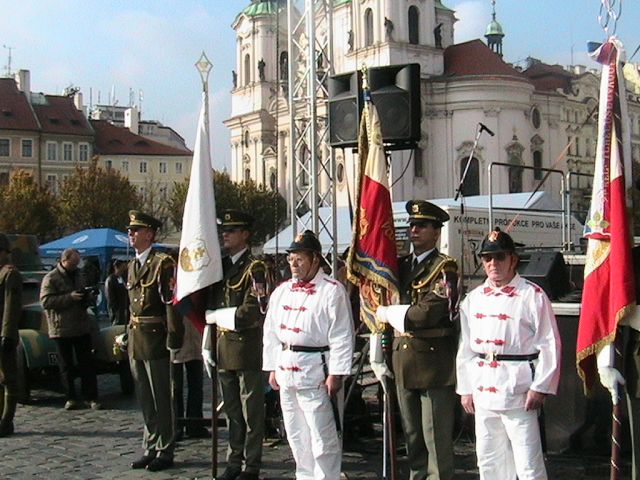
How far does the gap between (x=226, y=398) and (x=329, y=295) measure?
1615mm

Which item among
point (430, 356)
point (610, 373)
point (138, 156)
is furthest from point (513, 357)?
point (138, 156)

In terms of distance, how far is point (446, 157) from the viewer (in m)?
64.8

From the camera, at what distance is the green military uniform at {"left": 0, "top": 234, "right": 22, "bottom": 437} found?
842cm

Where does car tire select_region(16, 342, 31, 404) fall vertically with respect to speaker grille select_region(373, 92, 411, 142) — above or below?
below

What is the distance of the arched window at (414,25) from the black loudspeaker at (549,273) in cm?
5970

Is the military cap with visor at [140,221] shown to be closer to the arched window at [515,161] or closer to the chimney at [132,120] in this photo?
the arched window at [515,161]

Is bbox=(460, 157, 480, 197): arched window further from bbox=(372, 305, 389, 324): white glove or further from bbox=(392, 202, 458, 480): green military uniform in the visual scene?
bbox=(392, 202, 458, 480): green military uniform

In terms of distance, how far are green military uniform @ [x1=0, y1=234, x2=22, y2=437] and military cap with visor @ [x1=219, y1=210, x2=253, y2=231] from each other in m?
2.71

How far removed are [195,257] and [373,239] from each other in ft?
5.24

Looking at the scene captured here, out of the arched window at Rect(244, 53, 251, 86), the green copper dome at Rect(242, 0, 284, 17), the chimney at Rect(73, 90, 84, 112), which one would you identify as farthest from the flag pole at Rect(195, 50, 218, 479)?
the chimney at Rect(73, 90, 84, 112)

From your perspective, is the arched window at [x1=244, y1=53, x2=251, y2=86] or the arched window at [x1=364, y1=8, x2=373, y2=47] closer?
the arched window at [x1=364, y1=8, x2=373, y2=47]

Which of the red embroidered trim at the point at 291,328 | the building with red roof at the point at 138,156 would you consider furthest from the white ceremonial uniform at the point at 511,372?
the building with red roof at the point at 138,156

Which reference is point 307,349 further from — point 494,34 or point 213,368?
point 494,34

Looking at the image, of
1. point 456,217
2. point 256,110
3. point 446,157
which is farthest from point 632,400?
A: point 256,110
